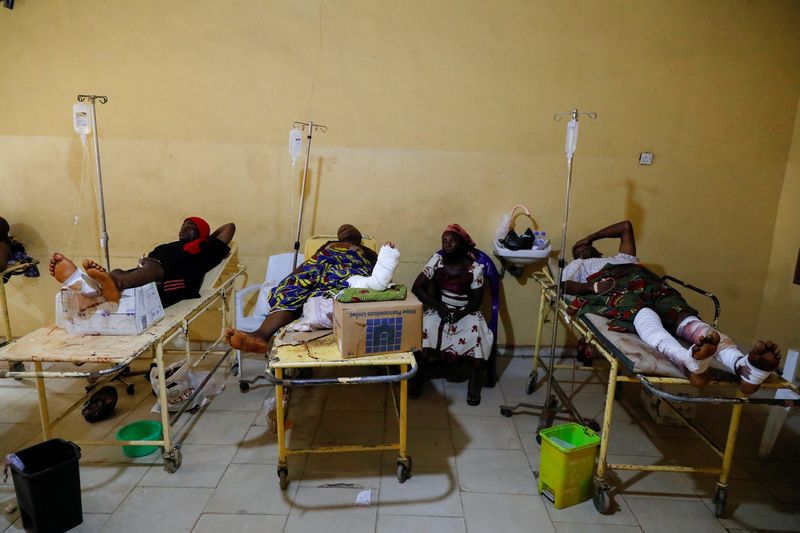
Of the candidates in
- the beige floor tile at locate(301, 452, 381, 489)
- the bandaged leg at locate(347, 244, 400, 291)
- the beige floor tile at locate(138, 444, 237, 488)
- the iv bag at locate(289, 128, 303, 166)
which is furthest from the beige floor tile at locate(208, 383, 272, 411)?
the iv bag at locate(289, 128, 303, 166)

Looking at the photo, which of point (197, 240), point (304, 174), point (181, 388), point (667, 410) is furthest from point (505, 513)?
point (304, 174)

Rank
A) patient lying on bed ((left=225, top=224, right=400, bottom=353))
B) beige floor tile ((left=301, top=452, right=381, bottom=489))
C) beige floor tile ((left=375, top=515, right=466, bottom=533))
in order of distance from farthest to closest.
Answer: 1. beige floor tile ((left=301, top=452, right=381, bottom=489))
2. patient lying on bed ((left=225, top=224, right=400, bottom=353))
3. beige floor tile ((left=375, top=515, right=466, bottom=533))

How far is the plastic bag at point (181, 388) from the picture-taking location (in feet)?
9.65

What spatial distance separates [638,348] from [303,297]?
1.83 meters

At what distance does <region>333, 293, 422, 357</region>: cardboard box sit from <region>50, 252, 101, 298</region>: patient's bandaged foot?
1.21 m

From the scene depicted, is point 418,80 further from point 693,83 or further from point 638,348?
point 638,348

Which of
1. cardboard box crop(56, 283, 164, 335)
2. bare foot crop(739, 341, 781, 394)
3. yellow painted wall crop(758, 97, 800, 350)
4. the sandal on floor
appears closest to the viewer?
bare foot crop(739, 341, 781, 394)

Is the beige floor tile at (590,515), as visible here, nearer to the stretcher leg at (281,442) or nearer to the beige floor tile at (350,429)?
the beige floor tile at (350,429)

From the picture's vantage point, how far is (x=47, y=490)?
6.53ft

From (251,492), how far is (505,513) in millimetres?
1283

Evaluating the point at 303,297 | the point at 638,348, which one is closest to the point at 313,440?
the point at 303,297

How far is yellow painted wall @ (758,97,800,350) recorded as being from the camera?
369 centimetres

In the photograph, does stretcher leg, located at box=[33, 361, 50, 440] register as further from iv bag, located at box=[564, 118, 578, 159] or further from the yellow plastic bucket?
iv bag, located at box=[564, 118, 578, 159]

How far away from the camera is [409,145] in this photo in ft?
12.3
